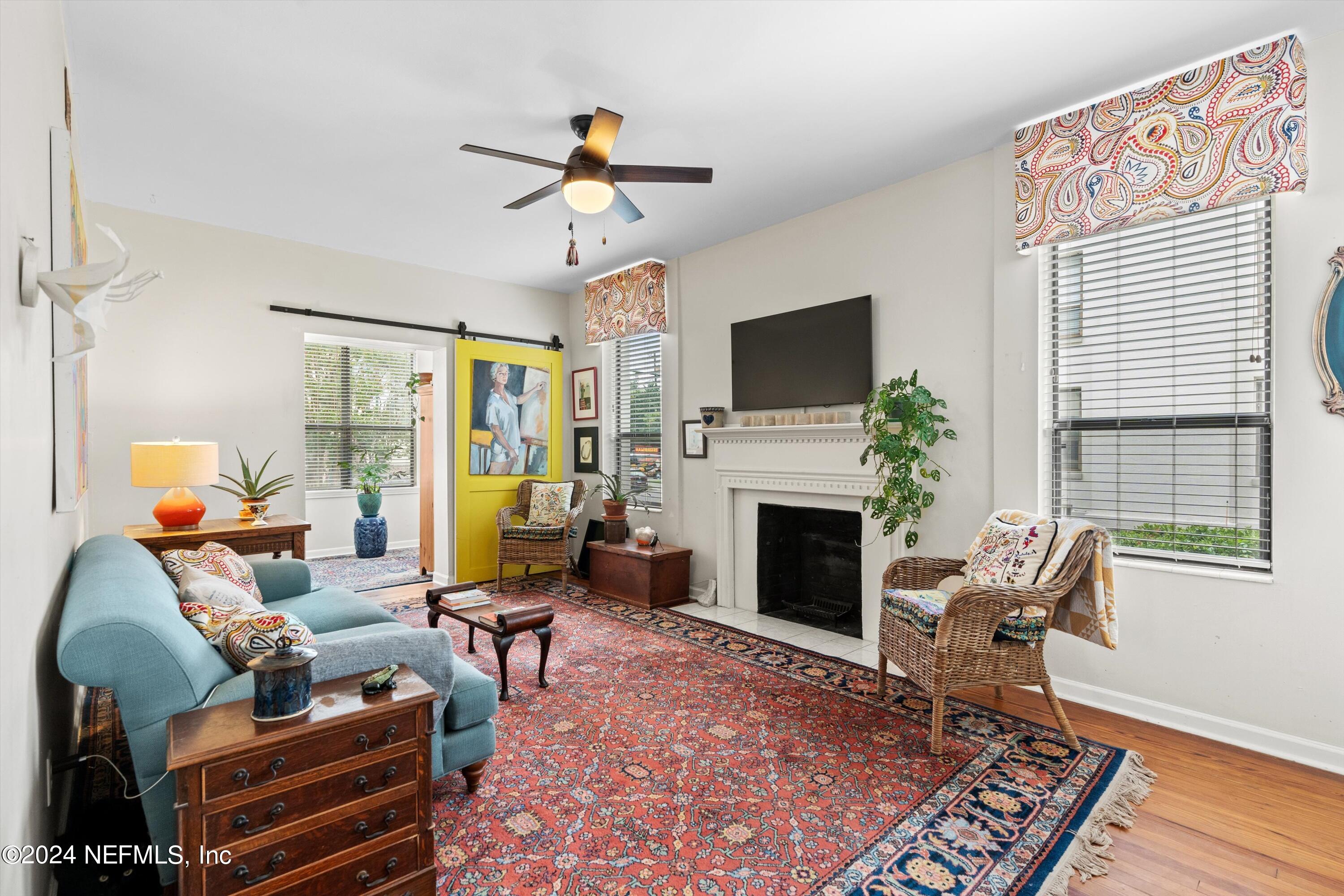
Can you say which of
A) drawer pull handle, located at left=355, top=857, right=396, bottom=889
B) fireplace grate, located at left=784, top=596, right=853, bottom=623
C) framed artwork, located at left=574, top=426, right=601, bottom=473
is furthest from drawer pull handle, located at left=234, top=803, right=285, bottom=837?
framed artwork, located at left=574, top=426, right=601, bottom=473

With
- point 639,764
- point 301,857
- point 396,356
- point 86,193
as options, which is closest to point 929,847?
point 639,764

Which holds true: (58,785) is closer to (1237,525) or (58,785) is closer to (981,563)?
(981,563)

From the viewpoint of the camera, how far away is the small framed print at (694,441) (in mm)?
5078

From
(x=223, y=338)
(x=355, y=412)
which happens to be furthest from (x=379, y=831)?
(x=355, y=412)

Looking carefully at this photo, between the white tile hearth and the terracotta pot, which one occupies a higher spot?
the terracotta pot

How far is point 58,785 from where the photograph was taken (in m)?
1.93

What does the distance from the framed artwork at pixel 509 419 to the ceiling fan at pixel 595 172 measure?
10.1 ft

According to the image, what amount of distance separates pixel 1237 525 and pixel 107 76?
17.1ft

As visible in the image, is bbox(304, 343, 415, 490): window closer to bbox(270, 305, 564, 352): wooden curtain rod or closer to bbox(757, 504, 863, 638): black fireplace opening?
bbox(270, 305, 564, 352): wooden curtain rod

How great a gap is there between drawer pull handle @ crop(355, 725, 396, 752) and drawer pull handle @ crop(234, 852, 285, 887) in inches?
10.4

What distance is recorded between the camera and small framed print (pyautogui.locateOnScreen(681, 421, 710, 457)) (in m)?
5.08

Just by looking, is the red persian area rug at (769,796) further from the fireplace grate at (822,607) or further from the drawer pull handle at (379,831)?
the fireplace grate at (822,607)

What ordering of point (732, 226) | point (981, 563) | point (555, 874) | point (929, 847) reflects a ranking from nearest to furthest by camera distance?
point (555, 874)
point (929, 847)
point (981, 563)
point (732, 226)

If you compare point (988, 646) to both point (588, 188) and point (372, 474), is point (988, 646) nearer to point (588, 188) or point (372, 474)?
point (588, 188)
